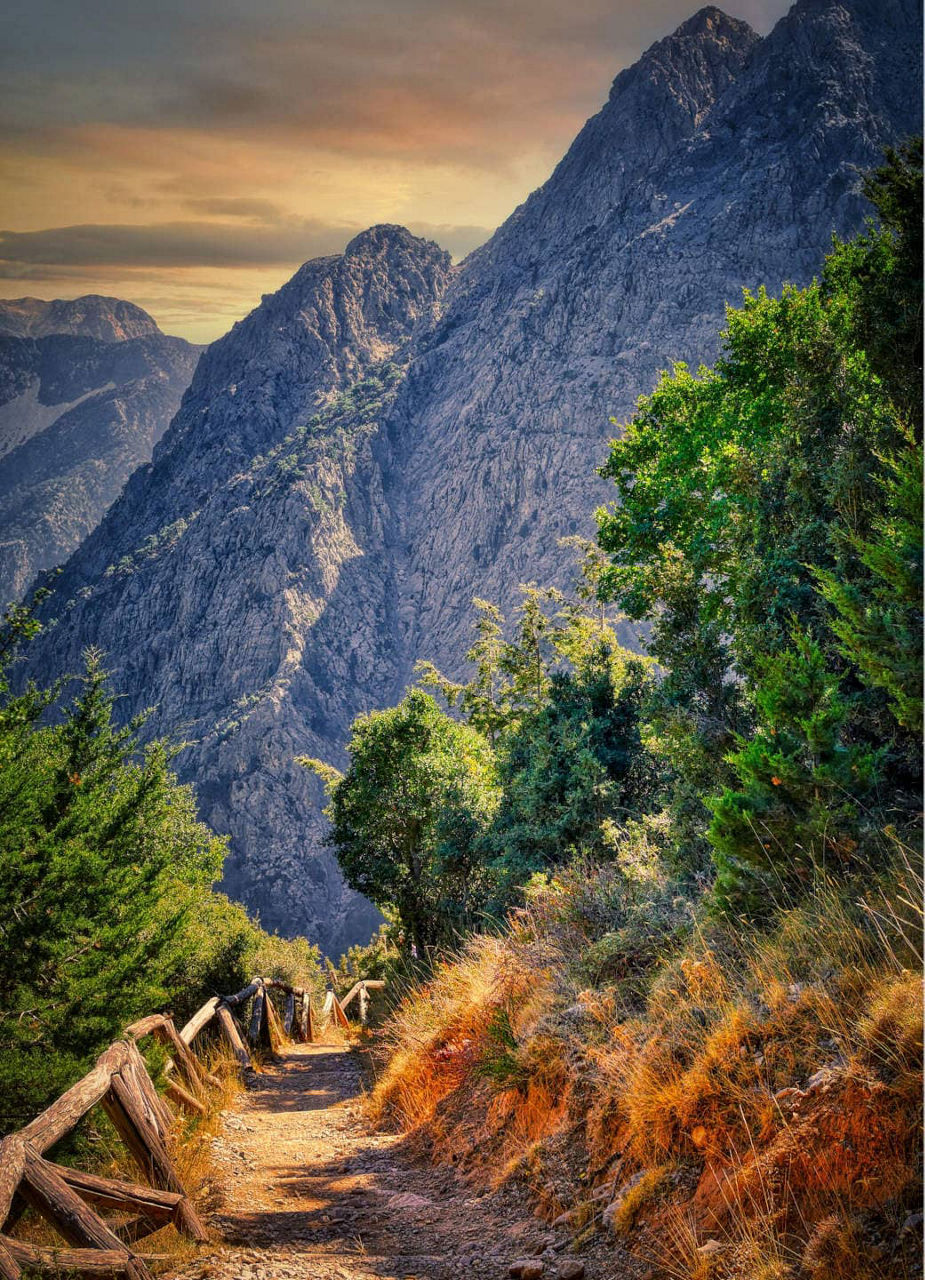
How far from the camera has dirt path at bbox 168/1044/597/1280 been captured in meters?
3.76

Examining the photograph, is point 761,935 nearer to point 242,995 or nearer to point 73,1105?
point 73,1105

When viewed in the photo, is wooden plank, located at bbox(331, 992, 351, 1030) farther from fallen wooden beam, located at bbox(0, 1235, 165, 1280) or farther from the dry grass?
fallen wooden beam, located at bbox(0, 1235, 165, 1280)

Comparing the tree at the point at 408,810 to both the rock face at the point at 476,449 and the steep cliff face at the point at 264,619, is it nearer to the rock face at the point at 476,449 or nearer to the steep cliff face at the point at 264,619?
the steep cliff face at the point at 264,619

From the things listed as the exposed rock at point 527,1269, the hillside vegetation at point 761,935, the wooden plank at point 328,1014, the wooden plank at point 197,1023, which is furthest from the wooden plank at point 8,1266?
the wooden plank at point 328,1014

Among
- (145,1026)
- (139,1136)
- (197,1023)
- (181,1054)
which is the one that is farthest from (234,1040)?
(139,1136)

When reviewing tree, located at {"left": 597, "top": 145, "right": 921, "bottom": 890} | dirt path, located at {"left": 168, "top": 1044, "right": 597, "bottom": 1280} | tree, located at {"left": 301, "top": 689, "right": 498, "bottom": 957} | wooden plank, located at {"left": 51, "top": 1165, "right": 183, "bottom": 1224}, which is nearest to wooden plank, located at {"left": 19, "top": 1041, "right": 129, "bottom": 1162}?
wooden plank, located at {"left": 51, "top": 1165, "right": 183, "bottom": 1224}

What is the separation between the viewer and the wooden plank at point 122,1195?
3.85 meters

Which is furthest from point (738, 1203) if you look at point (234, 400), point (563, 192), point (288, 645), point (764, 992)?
point (234, 400)

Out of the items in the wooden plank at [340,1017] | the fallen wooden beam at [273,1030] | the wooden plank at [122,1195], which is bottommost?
the wooden plank at [340,1017]

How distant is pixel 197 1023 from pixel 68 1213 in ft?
19.6

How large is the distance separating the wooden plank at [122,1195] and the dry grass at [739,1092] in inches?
77.4

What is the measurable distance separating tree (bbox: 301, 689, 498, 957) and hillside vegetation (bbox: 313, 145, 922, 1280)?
703 cm

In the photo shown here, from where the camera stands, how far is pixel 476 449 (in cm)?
14050

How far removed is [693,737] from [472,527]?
129376mm
